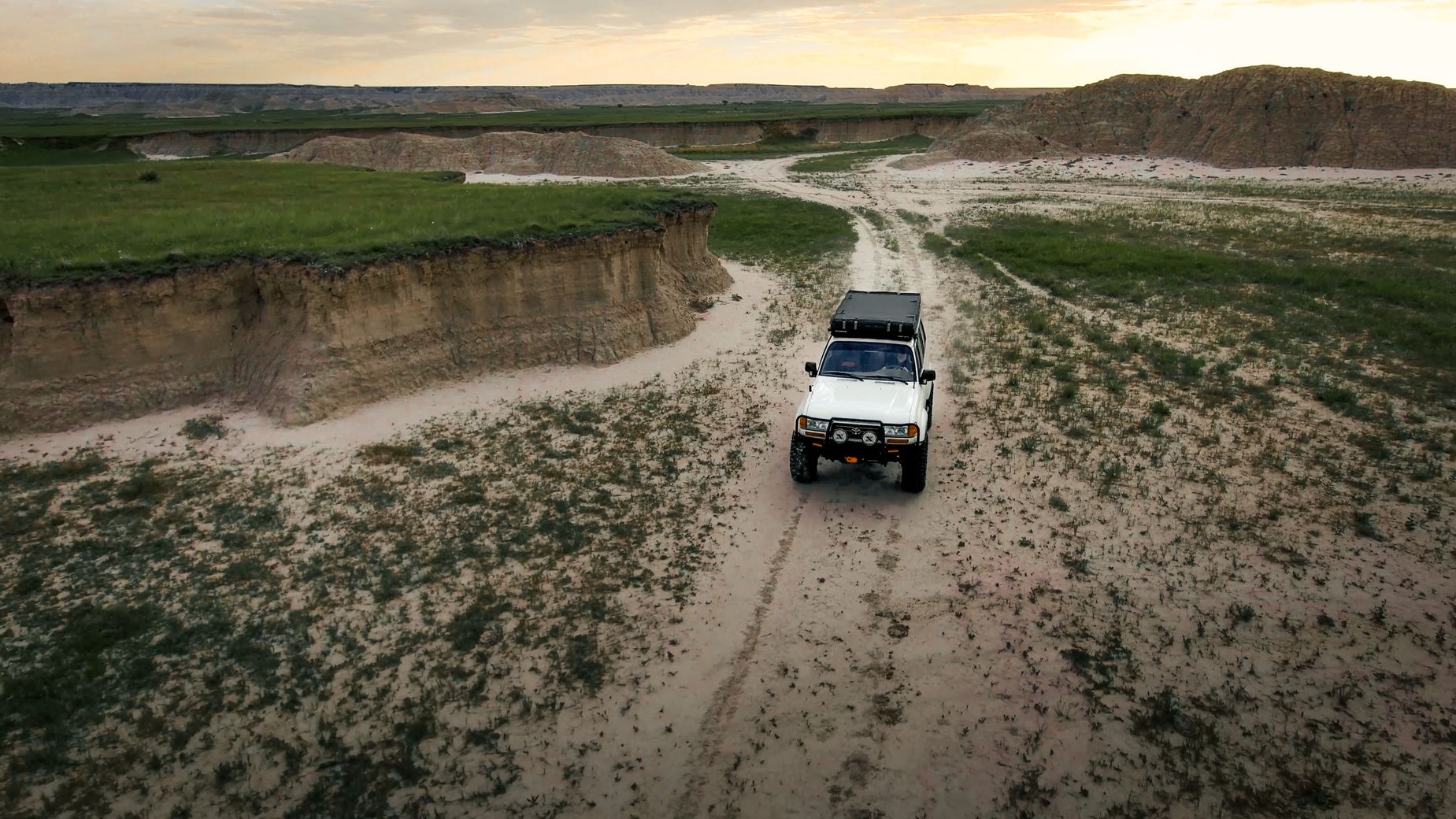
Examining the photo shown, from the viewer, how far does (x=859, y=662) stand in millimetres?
9656

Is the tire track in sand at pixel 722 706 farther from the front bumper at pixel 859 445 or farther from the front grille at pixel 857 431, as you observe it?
the front grille at pixel 857 431

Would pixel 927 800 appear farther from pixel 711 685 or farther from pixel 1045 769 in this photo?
pixel 711 685

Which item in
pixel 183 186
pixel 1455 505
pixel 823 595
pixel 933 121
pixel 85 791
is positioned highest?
pixel 933 121

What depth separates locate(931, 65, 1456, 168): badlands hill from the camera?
213 feet

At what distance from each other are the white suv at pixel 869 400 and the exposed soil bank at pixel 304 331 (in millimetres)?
8158

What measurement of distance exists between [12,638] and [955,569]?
42.7 feet

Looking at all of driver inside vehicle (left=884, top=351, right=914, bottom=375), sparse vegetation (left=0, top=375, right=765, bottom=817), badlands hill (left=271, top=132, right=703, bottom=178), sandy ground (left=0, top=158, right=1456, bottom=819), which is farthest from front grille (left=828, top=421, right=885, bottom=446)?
badlands hill (left=271, top=132, right=703, bottom=178)

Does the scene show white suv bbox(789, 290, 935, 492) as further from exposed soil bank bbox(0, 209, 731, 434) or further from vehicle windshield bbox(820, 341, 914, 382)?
exposed soil bank bbox(0, 209, 731, 434)

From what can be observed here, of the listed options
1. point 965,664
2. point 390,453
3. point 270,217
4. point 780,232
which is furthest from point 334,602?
point 780,232

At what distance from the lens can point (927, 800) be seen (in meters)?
7.74

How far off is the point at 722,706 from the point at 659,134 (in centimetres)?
11227

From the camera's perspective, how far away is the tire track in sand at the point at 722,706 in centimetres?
784

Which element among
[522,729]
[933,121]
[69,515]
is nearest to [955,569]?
[522,729]

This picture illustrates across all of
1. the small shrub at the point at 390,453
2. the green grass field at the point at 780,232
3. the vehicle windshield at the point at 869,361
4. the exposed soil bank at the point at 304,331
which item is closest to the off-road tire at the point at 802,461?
the vehicle windshield at the point at 869,361
